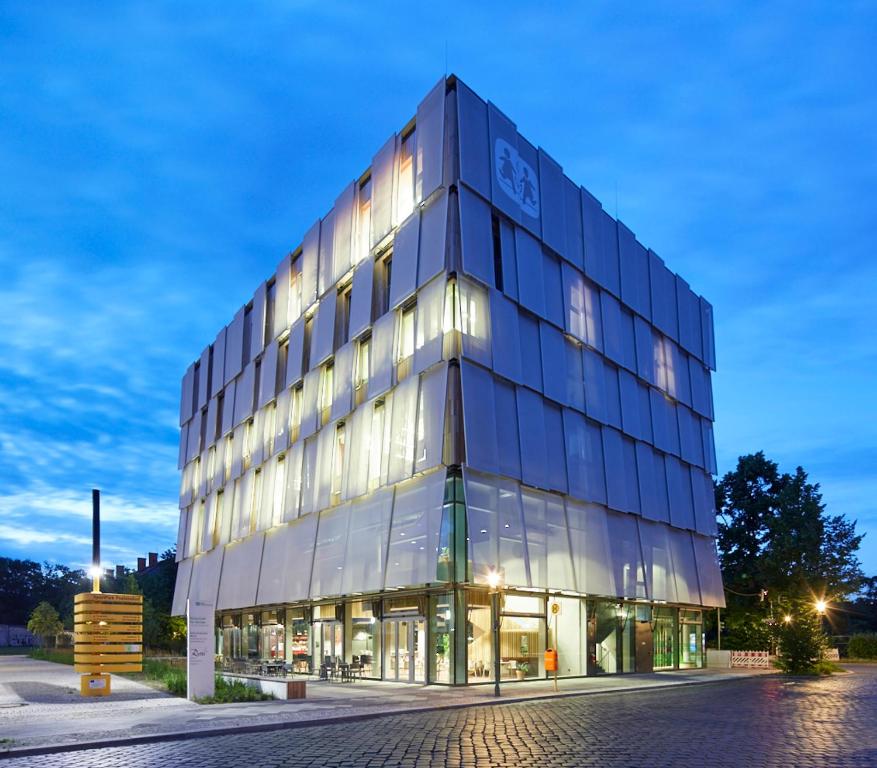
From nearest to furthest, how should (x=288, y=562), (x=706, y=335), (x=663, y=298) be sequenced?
(x=288, y=562), (x=663, y=298), (x=706, y=335)

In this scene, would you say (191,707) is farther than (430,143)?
No

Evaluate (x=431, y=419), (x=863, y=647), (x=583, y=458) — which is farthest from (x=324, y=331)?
(x=863, y=647)

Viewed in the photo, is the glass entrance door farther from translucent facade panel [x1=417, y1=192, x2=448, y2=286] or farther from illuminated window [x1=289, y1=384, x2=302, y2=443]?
illuminated window [x1=289, y1=384, x2=302, y2=443]

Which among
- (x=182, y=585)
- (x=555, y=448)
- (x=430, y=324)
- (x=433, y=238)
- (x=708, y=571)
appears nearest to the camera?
(x=430, y=324)

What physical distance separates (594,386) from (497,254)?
8.72 meters

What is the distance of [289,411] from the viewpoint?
150ft

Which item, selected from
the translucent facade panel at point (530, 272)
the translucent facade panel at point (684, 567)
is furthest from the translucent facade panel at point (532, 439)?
the translucent facade panel at point (684, 567)

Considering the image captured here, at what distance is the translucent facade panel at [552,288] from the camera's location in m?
37.0

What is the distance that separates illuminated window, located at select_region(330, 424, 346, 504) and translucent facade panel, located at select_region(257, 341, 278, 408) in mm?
9888

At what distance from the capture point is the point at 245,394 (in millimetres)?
53000

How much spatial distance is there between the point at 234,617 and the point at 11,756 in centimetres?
4090

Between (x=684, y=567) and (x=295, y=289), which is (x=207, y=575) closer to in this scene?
(x=295, y=289)

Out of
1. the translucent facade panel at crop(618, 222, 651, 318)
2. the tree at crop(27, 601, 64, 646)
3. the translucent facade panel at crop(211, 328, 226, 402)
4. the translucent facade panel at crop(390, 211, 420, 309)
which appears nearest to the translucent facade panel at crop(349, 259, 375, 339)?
the translucent facade panel at crop(390, 211, 420, 309)

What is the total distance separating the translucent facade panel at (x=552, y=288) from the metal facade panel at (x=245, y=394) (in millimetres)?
21359
